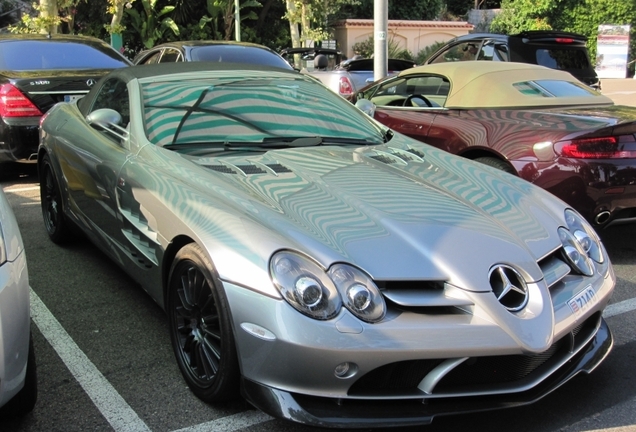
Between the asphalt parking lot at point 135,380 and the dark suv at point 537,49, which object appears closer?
the asphalt parking lot at point 135,380

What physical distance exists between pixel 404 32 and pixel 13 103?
2491 cm

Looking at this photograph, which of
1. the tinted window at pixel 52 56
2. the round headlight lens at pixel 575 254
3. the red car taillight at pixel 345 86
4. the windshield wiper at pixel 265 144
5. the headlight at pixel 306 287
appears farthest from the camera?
the red car taillight at pixel 345 86

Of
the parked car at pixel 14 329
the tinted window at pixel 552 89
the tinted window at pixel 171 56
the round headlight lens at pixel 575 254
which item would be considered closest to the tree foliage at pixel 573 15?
the tinted window at pixel 171 56

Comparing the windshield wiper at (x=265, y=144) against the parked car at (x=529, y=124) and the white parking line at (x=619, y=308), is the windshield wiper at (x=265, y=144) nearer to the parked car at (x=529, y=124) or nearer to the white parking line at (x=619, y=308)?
the parked car at (x=529, y=124)

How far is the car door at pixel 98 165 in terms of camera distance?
3.90 m

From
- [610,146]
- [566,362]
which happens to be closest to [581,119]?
[610,146]

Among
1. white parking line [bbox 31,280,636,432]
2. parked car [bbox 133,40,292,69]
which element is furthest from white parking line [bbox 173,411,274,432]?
parked car [bbox 133,40,292,69]

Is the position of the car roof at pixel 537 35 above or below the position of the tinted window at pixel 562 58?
above

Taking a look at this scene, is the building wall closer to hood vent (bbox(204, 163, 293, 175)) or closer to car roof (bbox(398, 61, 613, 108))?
car roof (bbox(398, 61, 613, 108))

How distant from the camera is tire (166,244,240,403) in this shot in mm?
2707

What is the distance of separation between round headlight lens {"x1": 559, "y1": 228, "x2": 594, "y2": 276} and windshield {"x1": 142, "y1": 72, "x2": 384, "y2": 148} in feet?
4.64

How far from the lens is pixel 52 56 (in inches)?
296

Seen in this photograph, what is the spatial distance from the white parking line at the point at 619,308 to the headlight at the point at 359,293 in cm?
208

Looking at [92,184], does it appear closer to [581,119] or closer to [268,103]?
[268,103]
